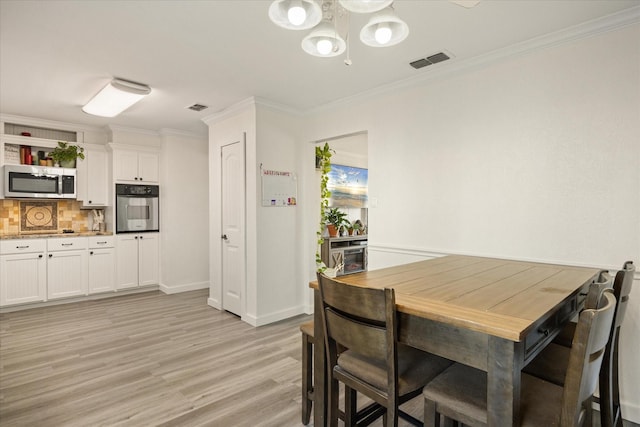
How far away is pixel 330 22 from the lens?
166 centimetres

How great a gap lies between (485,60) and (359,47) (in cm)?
103

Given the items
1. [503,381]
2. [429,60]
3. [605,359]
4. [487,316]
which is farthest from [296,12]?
[605,359]

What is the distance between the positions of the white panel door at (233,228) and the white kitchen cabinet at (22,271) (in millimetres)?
2427

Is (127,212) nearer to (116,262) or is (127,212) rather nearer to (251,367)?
(116,262)

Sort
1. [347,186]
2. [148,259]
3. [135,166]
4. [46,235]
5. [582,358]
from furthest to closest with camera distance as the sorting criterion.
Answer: [347,186] < [148,259] < [135,166] < [46,235] < [582,358]

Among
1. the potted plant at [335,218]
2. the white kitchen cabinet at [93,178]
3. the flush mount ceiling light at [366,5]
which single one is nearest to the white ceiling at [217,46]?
the flush mount ceiling light at [366,5]

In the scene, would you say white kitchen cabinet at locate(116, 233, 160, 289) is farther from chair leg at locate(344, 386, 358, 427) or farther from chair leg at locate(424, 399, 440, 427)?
chair leg at locate(424, 399, 440, 427)

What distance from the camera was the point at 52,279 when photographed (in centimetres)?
452

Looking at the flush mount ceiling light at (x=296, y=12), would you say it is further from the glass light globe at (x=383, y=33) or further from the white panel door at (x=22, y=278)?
the white panel door at (x=22, y=278)

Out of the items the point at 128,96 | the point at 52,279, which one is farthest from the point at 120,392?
the point at 52,279

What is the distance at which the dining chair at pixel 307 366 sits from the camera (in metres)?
1.94

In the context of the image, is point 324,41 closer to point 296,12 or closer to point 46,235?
point 296,12

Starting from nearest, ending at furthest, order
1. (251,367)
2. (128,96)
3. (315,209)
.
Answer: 1. (251,367)
2. (128,96)
3. (315,209)

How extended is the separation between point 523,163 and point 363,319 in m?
1.97
